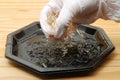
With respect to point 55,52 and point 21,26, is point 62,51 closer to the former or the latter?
point 55,52

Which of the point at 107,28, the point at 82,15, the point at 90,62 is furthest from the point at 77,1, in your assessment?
the point at 107,28

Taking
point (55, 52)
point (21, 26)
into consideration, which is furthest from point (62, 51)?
point (21, 26)

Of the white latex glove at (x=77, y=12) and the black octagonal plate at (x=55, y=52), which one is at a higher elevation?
the white latex glove at (x=77, y=12)

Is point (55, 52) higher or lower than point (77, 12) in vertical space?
lower

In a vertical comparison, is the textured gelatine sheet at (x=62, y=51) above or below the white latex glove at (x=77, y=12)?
below
